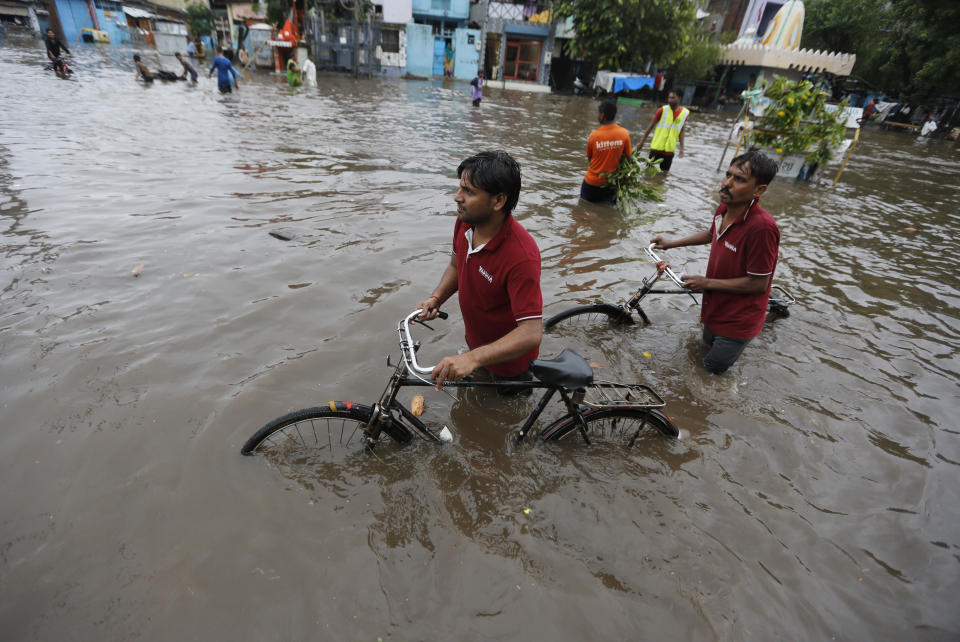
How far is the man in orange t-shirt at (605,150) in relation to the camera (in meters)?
7.25

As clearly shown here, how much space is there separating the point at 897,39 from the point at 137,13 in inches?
2703

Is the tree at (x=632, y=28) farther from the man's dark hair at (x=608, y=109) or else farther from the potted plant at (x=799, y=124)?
the man's dark hair at (x=608, y=109)

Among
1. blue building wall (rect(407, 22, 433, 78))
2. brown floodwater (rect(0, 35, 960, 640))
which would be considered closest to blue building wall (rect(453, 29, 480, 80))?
blue building wall (rect(407, 22, 433, 78))

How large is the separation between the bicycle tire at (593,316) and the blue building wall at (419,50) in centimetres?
3492

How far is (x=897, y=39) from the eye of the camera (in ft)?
106

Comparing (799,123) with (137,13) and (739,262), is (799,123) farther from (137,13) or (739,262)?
(137,13)

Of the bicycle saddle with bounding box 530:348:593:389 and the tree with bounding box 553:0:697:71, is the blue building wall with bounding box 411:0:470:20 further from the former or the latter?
the bicycle saddle with bounding box 530:348:593:389

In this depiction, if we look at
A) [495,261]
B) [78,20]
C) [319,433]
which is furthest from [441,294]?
[78,20]

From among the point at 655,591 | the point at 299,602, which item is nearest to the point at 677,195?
the point at 655,591

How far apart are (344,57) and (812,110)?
99.0 ft

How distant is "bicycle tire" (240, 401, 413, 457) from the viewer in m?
2.83

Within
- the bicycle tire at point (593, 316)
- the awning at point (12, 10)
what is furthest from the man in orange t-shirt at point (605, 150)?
the awning at point (12, 10)

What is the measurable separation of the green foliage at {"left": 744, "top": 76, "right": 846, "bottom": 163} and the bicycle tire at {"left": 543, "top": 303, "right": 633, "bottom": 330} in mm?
9057

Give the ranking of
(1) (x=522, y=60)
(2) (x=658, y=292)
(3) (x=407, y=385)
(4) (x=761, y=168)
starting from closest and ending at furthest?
(3) (x=407, y=385), (4) (x=761, y=168), (2) (x=658, y=292), (1) (x=522, y=60)
